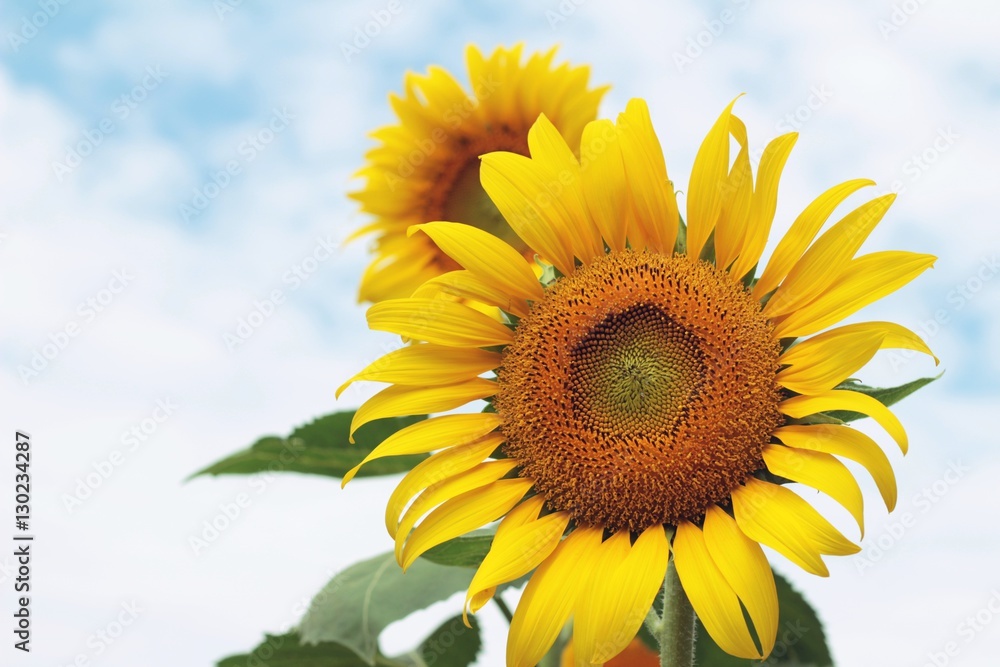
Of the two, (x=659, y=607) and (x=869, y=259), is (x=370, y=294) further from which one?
(x=869, y=259)

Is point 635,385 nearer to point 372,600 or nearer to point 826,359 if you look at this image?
point 826,359

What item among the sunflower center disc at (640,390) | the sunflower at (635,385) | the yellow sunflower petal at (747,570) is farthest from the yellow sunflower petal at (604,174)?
the yellow sunflower petal at (747,570)

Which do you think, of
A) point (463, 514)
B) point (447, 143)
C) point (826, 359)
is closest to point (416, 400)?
point (463, 514)

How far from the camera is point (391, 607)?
2.78 meters

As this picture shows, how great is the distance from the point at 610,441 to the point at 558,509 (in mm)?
188

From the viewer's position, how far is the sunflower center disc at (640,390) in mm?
2078

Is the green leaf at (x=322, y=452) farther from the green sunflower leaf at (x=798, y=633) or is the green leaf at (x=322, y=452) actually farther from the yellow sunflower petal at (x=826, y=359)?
the yellow sunflower petal at (x=826, y=359)

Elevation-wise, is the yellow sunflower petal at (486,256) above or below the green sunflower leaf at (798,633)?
above

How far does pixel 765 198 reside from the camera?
7.22 feet

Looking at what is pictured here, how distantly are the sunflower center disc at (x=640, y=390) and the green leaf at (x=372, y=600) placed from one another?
2.40ft

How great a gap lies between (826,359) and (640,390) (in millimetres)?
404

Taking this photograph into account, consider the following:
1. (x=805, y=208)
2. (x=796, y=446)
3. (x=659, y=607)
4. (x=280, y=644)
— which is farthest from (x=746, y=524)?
(x=280, y=644)

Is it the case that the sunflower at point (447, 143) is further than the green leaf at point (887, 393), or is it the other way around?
the sunflower at point (447, 143)

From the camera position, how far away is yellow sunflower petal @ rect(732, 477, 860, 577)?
1809mm
